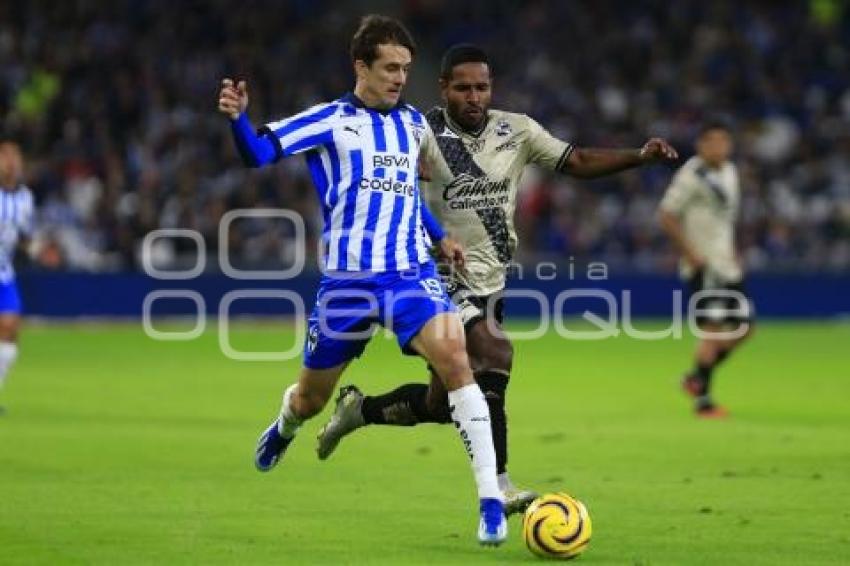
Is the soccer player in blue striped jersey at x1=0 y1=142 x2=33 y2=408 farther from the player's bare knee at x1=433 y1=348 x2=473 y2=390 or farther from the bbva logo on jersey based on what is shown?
the player's bare knee at x1=433 y1=348 x2=473 y2=390

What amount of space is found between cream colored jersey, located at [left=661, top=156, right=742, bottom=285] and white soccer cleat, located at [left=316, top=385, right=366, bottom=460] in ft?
21.0

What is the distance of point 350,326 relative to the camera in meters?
8.86

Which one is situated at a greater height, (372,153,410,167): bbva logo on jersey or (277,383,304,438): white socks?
(372,153,410,167): bbva logo on jersey

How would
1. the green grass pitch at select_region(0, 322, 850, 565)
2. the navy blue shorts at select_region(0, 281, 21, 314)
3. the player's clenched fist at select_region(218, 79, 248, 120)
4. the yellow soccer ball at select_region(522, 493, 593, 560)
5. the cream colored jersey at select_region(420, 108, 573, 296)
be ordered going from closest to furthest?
the yellow soccer ball at select_region(522, 493, 593, 560)
the player's clenched fist at select_region(218, 79, 248, 120)
the green grass pitch at select_region(0, 322, 850, 565)
the cream colored jersey at select_region(420, 108, 573, 296)
the navy blue shorts at select_region(0, 281, 21, 314)

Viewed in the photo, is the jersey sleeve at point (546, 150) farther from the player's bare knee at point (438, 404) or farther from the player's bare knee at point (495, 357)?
the player's bare knee at point (438, 404)

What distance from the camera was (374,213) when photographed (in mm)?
8797

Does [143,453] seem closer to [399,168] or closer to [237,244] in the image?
[399,168]

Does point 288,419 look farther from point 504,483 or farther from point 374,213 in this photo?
point 374,213

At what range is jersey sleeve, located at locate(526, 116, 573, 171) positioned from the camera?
383 inches

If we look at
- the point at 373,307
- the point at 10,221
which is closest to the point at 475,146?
the point at 373,307

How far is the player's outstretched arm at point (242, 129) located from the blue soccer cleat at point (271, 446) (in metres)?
2.13

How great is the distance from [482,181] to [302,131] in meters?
1.35

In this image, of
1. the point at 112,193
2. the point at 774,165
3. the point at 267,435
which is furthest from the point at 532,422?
the point at 774,165

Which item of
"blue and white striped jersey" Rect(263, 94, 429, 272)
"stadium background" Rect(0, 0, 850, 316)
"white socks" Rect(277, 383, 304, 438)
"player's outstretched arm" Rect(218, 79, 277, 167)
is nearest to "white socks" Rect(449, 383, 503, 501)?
"blue and white striped jersey" Rect(263, 94, 429, 272)
